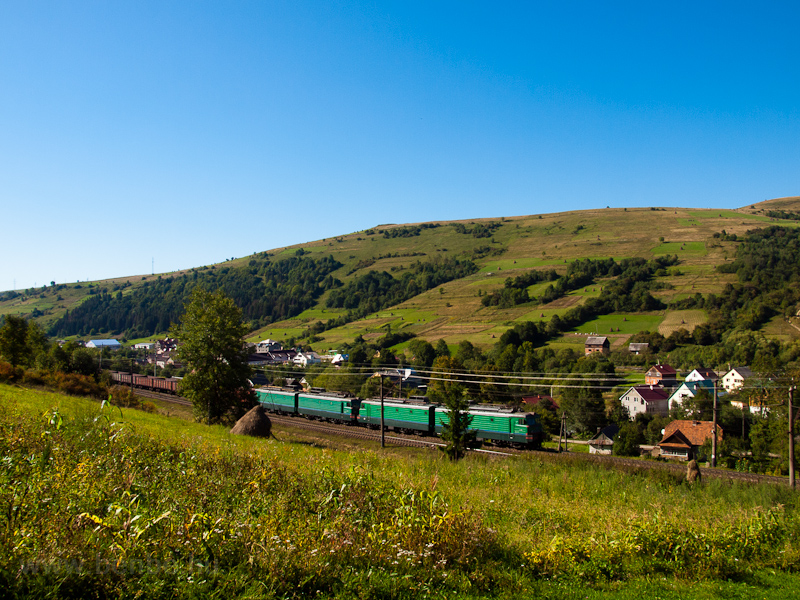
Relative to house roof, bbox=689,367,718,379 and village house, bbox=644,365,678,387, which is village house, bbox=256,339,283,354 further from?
house roof, bbox=689,367,718,379

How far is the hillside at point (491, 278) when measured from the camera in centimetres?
9525

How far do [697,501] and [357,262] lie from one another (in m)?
173

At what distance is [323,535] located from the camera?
5.12 meters

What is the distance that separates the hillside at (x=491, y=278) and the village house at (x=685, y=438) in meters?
35.5

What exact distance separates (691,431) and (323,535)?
49214 millimetres

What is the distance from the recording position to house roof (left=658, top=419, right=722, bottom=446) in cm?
4294

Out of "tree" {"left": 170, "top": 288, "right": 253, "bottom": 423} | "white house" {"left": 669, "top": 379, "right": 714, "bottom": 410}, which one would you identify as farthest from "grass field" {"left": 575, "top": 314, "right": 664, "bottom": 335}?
"tree" {"left": 170, "top": 288, "right": 253, "bottom": 423}

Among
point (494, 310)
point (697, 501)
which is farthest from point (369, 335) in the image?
point (697, 501)

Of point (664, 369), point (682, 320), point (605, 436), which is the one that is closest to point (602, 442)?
point (605, 436)

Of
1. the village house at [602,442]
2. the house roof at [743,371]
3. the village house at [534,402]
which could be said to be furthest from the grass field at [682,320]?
the village house at [602,442]

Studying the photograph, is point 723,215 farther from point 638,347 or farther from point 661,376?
point 661,376

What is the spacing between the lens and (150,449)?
8.31 m

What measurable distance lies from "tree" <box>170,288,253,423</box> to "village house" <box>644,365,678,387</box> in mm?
53850

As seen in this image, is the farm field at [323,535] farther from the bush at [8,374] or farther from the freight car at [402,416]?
the freight car at [402,416]
